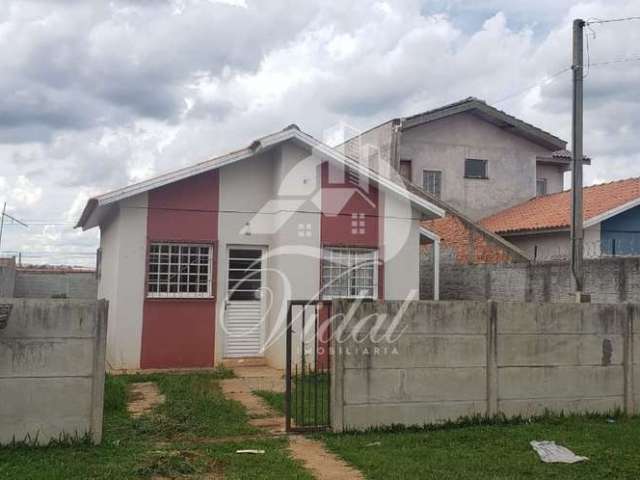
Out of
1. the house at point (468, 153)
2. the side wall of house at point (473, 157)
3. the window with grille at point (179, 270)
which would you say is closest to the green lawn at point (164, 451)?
the window with grille at point (179, 270)

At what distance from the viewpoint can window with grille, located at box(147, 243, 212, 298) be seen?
39.0ft

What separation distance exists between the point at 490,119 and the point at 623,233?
618 centimetres

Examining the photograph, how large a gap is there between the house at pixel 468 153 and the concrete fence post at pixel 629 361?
12.0m

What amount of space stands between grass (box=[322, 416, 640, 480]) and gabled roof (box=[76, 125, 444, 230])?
582 centimetres

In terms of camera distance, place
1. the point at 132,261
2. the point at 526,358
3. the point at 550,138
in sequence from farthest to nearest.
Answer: the point at 550,138 < the point at 132,261 < the point at 526,358

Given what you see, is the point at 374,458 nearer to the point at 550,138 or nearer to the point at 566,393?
the point at 566,393

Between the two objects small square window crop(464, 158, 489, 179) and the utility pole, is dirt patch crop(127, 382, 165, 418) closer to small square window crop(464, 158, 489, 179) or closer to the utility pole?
the utility pole

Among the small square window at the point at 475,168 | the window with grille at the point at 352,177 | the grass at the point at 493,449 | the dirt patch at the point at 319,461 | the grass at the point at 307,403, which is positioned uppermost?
the small square window at the point at 475,168

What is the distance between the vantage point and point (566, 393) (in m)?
8.25

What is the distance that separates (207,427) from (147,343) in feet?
14.9

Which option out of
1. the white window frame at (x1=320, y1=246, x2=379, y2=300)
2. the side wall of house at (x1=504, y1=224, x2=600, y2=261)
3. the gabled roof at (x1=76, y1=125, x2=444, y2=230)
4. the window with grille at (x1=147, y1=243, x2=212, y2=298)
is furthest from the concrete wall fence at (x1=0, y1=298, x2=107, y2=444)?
the side wall of house at (x1=504, y1=224, x2=600, y2=261)

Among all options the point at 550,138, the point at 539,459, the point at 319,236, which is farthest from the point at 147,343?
the point at 550,138

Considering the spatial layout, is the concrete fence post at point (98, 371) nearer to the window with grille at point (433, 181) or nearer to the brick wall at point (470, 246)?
the brick wall at point (470, 246)

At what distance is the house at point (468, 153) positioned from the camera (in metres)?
20.7
